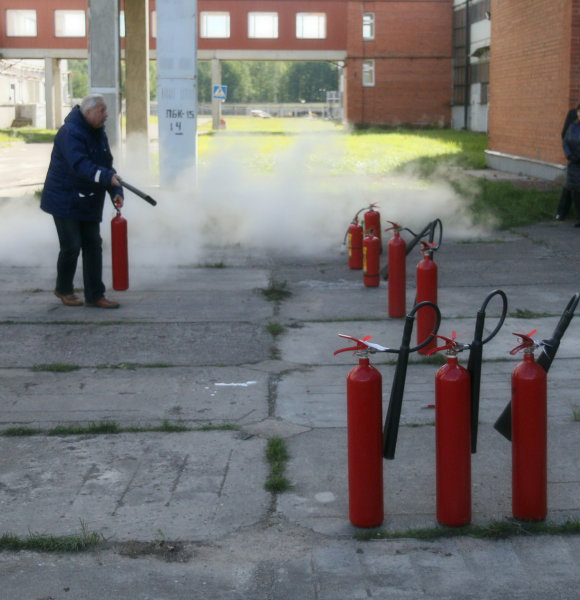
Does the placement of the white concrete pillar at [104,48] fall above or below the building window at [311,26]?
below

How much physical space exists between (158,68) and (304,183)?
3605 millimetres

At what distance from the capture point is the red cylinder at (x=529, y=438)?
3.87m

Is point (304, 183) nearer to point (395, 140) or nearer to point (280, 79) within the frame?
point (395, 140)

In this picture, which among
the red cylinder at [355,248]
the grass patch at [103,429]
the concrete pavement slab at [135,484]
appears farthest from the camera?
the red cylinder at [355,248]

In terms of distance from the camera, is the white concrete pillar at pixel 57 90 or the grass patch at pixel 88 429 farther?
the white concrete pillar at pixel 57 90

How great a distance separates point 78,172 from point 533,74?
42.1ft

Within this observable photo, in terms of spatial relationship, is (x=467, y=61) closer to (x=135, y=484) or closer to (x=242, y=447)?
(x=242, y=447)

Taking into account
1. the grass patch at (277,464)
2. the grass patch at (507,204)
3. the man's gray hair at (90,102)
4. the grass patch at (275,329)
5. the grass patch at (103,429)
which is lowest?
the grass patch at (277,464)

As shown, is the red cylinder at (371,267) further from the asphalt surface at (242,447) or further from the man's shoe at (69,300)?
the man's shoe at (69,300)

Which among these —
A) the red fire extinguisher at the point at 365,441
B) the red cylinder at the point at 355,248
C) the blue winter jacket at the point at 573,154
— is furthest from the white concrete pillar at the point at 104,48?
the red fire extinguisher at the point at 365,441

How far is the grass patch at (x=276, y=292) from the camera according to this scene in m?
9.09

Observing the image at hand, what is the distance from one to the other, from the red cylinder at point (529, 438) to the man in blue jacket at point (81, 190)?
191 inches

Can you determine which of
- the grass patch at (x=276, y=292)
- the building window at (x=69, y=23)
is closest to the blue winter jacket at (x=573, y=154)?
the grass patch at (x=276, y=292)

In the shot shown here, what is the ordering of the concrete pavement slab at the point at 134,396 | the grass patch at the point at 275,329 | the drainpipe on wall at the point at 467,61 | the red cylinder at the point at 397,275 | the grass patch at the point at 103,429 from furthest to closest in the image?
the drainpipe on wall at the point at 467,61
the red cylinder at the point at 397,275
the grass patch at the point at 275,329
the concrete pavement slab at the point at 134,396
the grass patch at the point at 103,429
